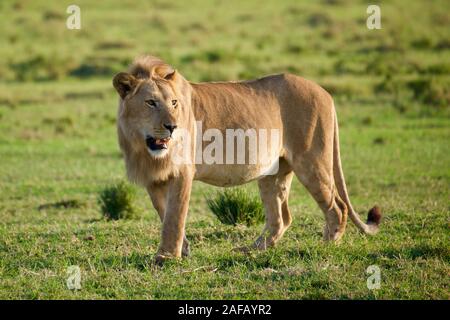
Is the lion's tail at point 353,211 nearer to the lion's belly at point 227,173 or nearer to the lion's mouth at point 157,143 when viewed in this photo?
the lion's belly at point 227,173

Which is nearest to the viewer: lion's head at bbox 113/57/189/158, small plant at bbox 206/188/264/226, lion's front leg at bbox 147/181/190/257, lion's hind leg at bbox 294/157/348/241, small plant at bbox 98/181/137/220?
lion's head at bbox 113/57/189/158

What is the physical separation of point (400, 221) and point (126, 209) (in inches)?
109

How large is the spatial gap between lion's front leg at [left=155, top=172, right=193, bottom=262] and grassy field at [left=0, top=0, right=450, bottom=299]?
0.39ft

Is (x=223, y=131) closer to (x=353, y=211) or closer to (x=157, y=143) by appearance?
(x=157, y=143)

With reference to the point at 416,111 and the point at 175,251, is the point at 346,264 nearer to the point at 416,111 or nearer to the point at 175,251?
the point at 175,251

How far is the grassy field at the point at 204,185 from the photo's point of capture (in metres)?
5.86

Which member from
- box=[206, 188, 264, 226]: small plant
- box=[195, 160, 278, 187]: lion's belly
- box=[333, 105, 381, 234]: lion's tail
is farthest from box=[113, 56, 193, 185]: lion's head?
box=[206, 188, 264, 226]: small plant

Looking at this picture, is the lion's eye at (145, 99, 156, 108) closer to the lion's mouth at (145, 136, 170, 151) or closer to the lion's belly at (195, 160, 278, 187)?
the lion's mouth at (145, 136, 170, 151)

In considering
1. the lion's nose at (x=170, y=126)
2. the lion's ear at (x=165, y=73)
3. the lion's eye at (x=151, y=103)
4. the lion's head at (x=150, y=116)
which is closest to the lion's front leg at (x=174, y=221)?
the lion's head at (x=150, y=116)

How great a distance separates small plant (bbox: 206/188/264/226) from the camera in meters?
7.94

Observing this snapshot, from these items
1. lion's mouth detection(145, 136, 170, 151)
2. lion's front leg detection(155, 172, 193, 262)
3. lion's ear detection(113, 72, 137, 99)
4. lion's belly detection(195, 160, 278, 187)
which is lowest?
lion's front leg detection(155, 172, 193, 262)

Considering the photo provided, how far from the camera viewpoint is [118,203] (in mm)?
9000

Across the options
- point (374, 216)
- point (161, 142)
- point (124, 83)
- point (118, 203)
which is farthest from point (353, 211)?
point (118, 203)

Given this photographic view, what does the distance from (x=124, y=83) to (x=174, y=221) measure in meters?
1.00
